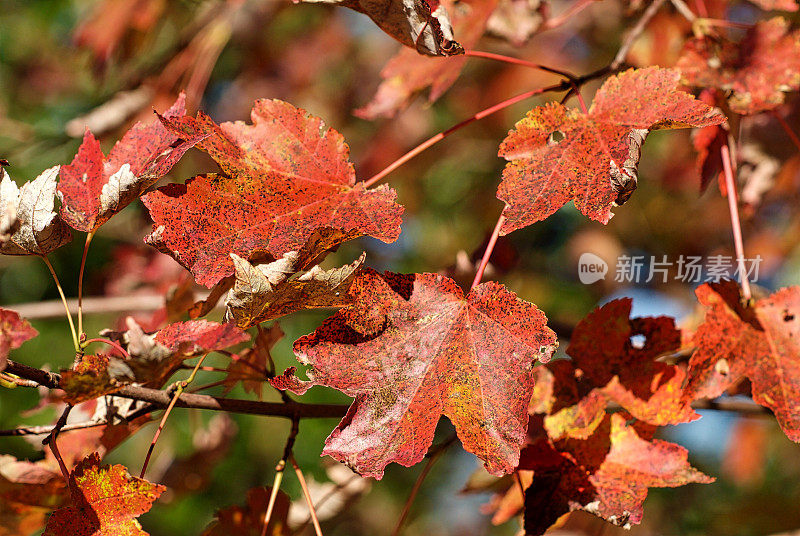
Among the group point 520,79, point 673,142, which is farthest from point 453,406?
point 520,79

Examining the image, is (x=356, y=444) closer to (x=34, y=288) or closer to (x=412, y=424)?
(x=412, y=424)

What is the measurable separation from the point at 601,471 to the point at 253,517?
375 mm

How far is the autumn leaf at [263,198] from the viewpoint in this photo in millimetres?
537

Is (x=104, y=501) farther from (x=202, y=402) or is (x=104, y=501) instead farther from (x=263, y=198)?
(x=263, y=198)

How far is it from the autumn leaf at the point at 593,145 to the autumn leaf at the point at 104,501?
0.36 metres

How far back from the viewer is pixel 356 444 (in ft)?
1.75

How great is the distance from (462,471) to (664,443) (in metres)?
2.49

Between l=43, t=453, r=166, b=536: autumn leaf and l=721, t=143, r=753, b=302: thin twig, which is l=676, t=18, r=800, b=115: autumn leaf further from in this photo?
l=43, t=453, r=166, b=536: autumn leaf

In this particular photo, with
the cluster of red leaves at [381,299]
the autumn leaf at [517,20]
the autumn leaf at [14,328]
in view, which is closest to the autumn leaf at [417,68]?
the autumn leaf at [517,20]

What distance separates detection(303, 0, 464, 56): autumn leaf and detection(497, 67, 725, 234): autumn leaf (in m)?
0.10

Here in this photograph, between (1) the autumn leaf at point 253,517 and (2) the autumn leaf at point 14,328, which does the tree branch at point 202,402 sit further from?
(1) the autumn leaf at point 253,517

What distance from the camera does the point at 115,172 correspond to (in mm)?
587

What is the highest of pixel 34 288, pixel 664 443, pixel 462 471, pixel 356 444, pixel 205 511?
pixel 356 444

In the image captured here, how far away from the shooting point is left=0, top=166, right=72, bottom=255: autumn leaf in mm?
546
